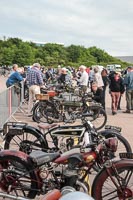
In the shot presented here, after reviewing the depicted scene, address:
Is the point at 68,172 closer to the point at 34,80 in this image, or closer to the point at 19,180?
the point at 19,180

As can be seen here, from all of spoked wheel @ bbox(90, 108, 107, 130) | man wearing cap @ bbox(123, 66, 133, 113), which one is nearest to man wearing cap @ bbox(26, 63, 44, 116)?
spoked wheel @ bbox(90, 108, 107, 130)

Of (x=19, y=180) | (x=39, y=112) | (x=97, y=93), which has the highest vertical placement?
(x=97, y=93)

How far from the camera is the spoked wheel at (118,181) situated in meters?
4.10

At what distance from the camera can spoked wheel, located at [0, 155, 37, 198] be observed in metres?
4.34

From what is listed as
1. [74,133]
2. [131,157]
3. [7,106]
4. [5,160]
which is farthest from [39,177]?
[7,106]

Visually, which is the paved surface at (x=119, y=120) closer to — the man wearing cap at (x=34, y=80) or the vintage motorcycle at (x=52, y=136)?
the man wearing cap at (x=34, y=80)

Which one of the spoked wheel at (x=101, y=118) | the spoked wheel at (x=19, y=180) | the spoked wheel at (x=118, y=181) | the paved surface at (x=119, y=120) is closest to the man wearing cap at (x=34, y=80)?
the paved surface at (x=119, y=120)

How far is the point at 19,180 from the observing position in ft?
14.3

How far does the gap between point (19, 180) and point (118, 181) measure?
1122 mm

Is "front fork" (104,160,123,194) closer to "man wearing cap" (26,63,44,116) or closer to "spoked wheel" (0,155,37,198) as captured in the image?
"spoked wheel" (0,155,37,198)

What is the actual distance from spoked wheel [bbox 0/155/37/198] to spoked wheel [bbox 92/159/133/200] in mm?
719

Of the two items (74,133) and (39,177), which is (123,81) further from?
(39,177)

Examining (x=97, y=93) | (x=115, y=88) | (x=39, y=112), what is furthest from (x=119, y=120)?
(x=39, y=112)

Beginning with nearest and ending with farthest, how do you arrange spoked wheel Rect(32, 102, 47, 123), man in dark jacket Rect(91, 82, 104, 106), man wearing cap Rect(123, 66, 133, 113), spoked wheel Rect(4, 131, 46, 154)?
→ spoked wheel Rect(4, 131, 46, 154) < spoked wheel Rect(32, 102, 47, 123) < man in dark jacket Rect(91, 82, 104, 106) < man wearing cap Rect(123, 66, 133, 113)
